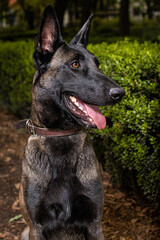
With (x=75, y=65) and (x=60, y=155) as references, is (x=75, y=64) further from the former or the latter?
(x=60, y=155)

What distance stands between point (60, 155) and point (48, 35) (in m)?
1.09

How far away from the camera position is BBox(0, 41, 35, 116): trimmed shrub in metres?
6.97

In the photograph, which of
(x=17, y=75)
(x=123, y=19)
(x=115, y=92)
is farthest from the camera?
(x=123, y=19)

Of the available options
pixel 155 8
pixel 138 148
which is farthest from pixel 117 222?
pixel 155 8

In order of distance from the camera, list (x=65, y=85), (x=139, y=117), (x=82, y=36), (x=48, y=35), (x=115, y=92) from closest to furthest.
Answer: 1. (x=115, y=92)
2. (x=65, y=85)
3. (x=48, y=35)
4. (x=82, y=36)
5. (x=139, y=117)

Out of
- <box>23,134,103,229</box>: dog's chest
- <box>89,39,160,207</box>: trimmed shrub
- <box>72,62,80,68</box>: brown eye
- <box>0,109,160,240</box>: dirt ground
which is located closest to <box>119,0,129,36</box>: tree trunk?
<box>0,109,160,240</box>: dirt ground

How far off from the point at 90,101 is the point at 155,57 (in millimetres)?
1319

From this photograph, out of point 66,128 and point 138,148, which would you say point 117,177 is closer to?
point 138,148

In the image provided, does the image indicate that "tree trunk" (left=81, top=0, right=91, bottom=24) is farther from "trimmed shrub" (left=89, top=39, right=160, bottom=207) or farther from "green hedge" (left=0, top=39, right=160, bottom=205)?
"trimmed shrub" (left=89, top=39, right=160, bottom=207)

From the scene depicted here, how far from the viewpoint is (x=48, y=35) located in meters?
2.71

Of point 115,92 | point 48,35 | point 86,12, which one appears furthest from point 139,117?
point 86,12

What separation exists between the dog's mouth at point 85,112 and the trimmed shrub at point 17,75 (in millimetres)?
4023

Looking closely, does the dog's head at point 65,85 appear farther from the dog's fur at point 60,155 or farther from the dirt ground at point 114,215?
the dirt ground at point 114,215

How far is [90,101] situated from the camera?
257 centimetres
